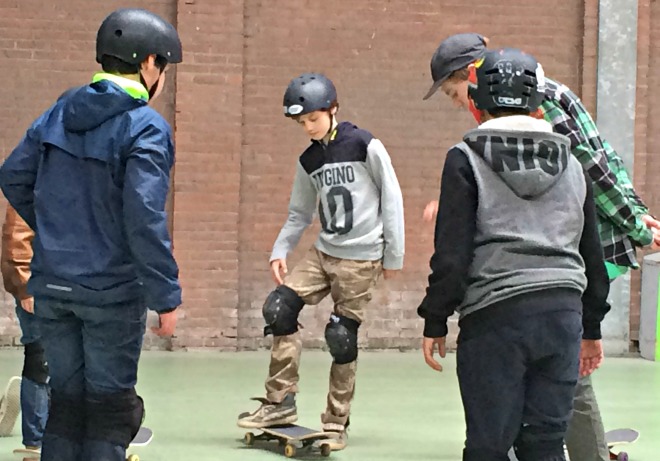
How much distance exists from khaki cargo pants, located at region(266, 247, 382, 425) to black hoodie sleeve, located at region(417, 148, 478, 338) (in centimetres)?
210

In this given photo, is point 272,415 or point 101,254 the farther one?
point 272,415

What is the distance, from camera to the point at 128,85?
153 inches

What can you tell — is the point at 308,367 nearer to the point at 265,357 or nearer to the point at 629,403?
the point at 265,357

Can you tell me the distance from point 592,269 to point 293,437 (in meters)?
2.18

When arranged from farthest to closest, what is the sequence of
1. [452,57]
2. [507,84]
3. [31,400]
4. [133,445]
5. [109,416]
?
[133,445] → [31,400] → [452,57] → [109,416] → [507,84]

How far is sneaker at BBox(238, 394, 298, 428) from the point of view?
5582mm

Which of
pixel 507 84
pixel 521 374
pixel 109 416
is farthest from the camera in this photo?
pixel 109 416

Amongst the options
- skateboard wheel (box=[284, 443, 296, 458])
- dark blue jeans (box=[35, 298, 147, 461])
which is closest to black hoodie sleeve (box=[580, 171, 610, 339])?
dark blue jeans (box=[35, 298, 147, 461])

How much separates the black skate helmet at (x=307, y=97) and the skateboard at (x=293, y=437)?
1.56m

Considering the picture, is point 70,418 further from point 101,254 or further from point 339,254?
point 339,254

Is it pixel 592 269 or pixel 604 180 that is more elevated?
pixel 604 180

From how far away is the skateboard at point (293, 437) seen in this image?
5402mm

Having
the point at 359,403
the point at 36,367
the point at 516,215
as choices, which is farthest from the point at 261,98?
the point at 516,215

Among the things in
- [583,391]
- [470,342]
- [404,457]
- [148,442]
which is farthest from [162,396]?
[470,342]
